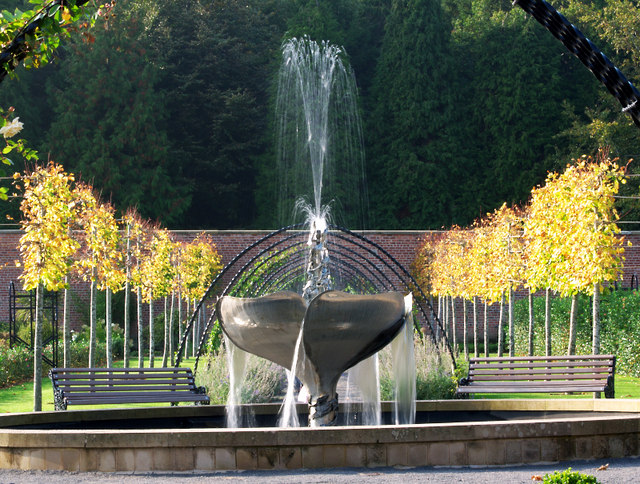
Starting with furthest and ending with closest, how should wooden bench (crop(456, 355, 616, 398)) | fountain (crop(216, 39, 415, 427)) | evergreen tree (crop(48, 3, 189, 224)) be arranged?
evergreen tree (crop(48, 3, 189, 224)) < wooden bench (crop(456, 355, 616, 398)) < fountain (crop(216, 39, 415, 427))

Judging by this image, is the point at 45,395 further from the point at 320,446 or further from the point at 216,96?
the point at 216,96

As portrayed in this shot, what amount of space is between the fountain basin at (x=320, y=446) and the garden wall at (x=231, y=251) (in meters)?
19.1

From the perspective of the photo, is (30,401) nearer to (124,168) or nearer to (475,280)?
(475,280)

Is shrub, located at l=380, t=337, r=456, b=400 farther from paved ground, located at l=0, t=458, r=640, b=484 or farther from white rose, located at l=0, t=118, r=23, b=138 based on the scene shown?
white rose, located at l=0, t=118, r=23, b=138

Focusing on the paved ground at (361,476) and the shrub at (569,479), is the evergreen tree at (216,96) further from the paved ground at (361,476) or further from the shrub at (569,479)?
the shrub at (569,479)

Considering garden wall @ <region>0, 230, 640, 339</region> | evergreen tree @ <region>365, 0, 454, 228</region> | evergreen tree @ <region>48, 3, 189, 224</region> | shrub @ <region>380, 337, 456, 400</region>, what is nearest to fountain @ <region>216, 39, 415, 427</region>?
shrub @ <region>380, 337, 456, 400</region>

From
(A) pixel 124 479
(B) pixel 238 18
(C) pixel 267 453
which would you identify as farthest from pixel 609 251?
(B) pixel 238 18

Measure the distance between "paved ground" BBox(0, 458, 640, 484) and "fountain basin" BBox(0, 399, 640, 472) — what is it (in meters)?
0.08

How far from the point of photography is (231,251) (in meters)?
26.4

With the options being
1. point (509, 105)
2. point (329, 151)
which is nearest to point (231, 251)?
point (329, 151)

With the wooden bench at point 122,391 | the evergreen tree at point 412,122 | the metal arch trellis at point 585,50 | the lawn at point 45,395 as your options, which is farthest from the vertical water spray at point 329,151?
the metal arch trellis at point 585,50

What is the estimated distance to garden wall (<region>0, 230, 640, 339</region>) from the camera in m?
25.3

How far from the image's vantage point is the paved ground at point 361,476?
5.66 m

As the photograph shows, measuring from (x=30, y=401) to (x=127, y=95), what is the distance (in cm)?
2415
